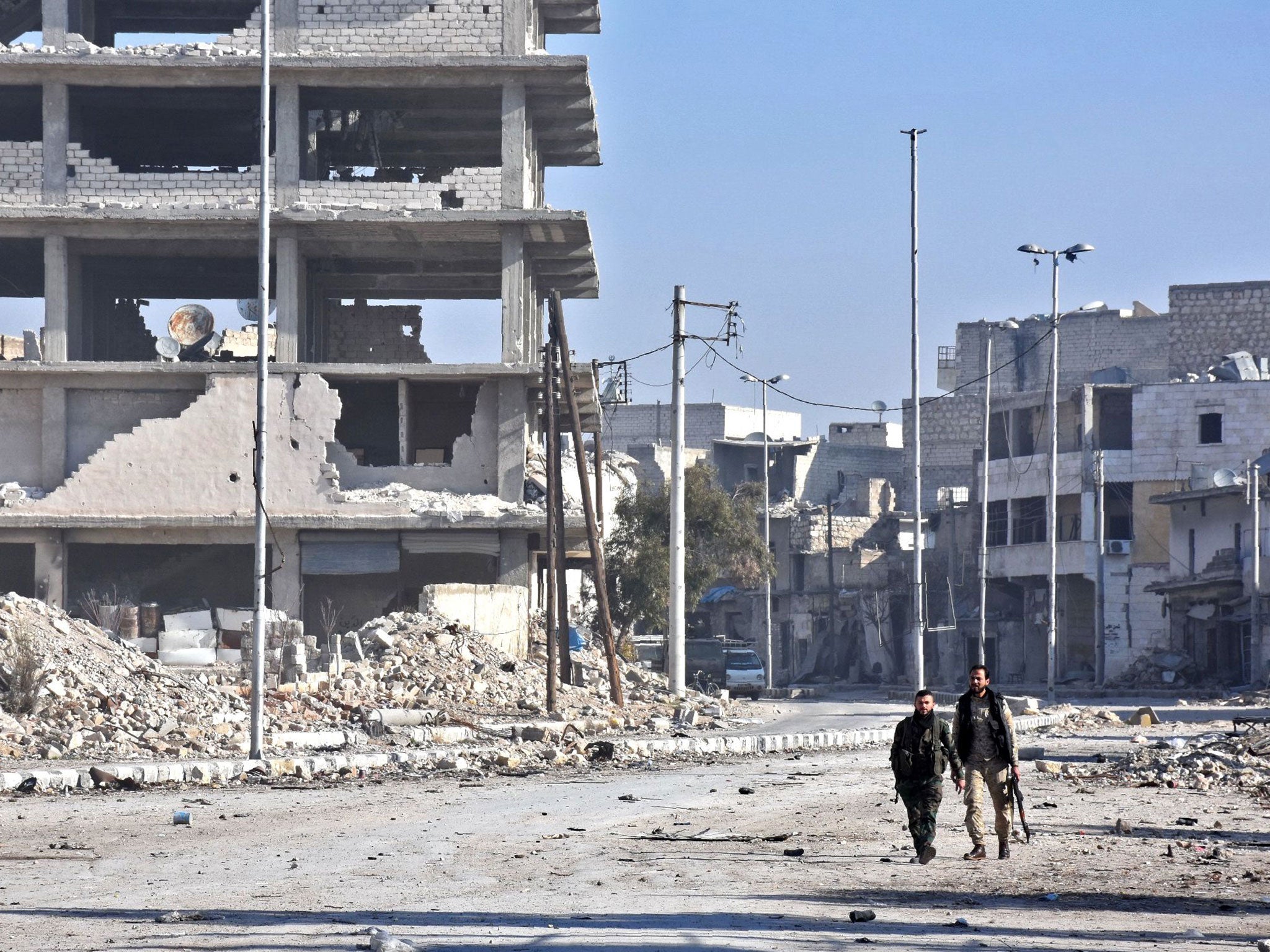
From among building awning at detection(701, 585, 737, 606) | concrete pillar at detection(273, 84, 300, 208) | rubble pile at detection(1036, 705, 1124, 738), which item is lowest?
rubble pile at detection(1036, 705, 1124, 738)

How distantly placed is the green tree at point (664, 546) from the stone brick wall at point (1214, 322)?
22.9m

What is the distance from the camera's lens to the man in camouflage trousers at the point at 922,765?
39.8ft

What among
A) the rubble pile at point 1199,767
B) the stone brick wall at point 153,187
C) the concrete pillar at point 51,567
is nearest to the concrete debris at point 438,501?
the concrete pillar at point 51,567

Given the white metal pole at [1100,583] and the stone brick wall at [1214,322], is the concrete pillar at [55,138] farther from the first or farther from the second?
the stone brick wall at [1214,322]

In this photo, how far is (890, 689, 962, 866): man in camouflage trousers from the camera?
478 inches

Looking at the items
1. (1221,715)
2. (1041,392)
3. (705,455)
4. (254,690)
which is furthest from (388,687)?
(705,455)

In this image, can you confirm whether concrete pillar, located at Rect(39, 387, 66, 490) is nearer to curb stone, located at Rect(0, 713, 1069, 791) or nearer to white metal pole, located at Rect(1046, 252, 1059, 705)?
curb stone, located at Rect(0, 713, 1069, 791)

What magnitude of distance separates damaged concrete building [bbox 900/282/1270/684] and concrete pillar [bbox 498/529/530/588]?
2061cm

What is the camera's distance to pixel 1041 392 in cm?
5909

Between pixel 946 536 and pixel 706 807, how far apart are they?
49126mm

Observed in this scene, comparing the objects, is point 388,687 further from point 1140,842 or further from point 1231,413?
point 1231,413

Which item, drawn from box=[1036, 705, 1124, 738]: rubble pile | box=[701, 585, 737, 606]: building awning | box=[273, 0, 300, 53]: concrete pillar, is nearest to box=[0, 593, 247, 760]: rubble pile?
box=[1036, 705, 1124, 738]: rubble pile

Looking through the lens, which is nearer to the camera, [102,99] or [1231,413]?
[102,99]

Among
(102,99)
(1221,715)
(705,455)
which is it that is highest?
(102,99)
